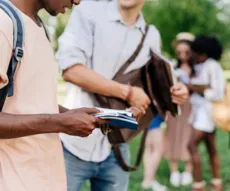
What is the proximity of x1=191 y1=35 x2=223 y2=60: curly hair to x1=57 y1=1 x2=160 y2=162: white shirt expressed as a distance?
3795mm

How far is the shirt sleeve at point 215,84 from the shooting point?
6.29 meters

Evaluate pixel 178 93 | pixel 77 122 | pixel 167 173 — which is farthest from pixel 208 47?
pixel 77 122

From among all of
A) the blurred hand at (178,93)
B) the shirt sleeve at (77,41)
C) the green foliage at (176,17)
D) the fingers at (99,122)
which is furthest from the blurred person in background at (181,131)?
the green foliage at (176,17)

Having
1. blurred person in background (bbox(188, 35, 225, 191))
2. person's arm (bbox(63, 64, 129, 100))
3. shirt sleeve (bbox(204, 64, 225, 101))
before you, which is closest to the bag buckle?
person's arm (bbox(63, 64, 129, 100))

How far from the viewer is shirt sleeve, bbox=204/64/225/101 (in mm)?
6294

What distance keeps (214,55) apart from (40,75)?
503cm

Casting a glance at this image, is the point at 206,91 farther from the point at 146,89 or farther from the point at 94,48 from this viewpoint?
the point at 94,48

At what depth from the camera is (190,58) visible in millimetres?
7020

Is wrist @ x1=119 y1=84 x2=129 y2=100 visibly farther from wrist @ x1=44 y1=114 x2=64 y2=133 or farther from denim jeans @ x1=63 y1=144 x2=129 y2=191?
wrist @ x1=44 y1=114 x2=64 y2=133

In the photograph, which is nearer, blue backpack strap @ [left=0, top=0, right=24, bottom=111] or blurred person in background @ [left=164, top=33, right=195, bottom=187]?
blue backpack strap @ [left=0, top=0, right=24, bottom=111]

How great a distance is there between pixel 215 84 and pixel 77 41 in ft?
12.0

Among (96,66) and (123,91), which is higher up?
(96,66)

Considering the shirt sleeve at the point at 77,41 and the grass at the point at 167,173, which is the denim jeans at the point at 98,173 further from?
the grass at the point at 167,173

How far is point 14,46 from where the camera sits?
1968 mm
